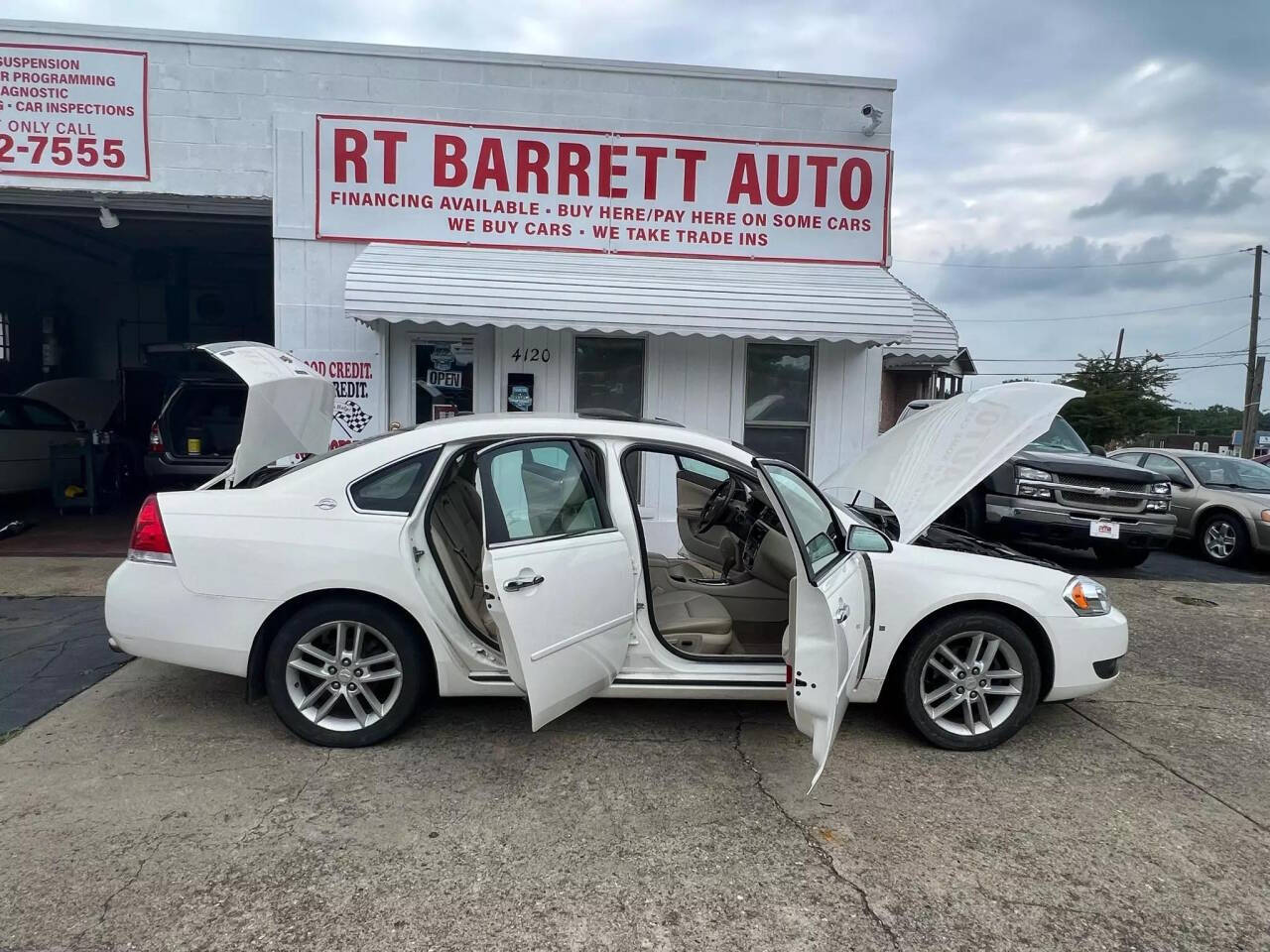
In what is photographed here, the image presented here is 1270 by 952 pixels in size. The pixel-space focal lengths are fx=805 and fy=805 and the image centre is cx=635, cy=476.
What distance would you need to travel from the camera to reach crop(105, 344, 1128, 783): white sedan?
3592 mm

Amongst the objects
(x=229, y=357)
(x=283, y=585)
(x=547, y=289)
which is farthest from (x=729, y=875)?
(x=547, y=289)

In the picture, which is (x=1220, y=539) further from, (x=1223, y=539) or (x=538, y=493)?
(x=538, y=493)

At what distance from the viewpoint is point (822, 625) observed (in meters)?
3.01

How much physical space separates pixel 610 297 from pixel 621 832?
559 cm

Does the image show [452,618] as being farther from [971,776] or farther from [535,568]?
[971,776]

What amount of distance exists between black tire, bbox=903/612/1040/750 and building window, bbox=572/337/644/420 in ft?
17.1

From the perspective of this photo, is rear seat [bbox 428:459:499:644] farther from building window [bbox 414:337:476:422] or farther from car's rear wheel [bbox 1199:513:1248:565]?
car's rear wheel [bbox 1199:513:1248:565]

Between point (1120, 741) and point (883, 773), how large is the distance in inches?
57.8

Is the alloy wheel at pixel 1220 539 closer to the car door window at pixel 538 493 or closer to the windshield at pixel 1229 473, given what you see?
the windshield at pixel 1229 473

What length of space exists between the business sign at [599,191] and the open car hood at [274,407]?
12.3 ft

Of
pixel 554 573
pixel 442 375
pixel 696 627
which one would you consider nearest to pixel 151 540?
pixel 554 573

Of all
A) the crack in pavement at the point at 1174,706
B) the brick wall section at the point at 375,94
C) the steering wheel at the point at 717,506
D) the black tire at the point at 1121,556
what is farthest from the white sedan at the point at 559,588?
the black tire at the point at 1121,556

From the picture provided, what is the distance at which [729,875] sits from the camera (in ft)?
9.45

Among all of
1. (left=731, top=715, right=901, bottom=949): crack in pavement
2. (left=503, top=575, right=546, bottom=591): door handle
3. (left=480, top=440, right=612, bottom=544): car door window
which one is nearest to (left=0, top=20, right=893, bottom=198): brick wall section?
(left=480, top=440, right=612, bottom=544): car door window
